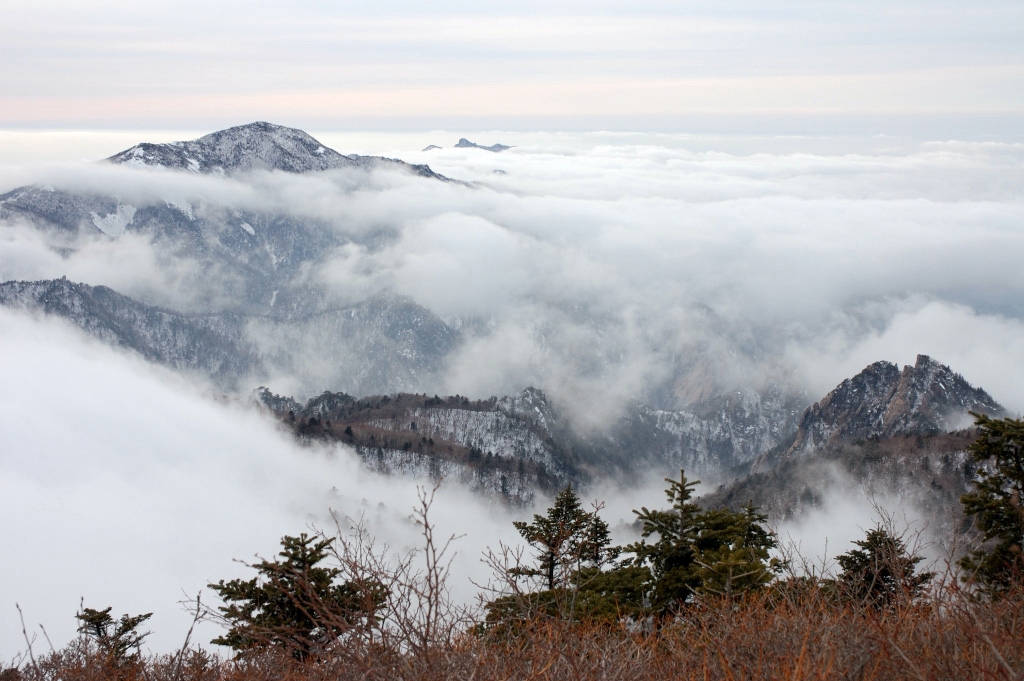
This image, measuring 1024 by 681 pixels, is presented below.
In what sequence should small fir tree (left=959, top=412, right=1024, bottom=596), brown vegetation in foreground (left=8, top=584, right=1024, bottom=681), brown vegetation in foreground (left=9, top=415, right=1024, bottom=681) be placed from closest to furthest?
brown vegetation in foreground (left=8, top=584, right=1024, bottom=681)
brown vegetation in foreground (left=9, top=415, right=1024, bottom=681)
small fir tree (left=959, top=412, right=1024, bottom=596)

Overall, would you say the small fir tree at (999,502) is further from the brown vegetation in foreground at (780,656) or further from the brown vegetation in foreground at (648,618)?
the brown vegetation in foreground at (780,656)

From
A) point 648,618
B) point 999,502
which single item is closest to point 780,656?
point 648,618

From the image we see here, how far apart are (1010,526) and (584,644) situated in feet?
66.7

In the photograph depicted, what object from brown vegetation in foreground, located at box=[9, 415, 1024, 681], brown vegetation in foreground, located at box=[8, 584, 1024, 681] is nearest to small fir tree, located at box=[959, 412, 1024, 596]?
brown vegetation in foreground, located at box=[9, 415, 1024, 681]

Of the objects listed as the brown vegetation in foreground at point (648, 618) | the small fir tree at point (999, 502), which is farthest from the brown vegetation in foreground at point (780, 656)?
the small fir tree at point (999, 502)

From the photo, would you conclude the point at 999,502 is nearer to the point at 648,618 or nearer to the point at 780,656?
the point at 648,618

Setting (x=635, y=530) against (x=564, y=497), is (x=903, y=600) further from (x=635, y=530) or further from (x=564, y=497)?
(x=635, y=530)

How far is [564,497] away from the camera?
44656 mm

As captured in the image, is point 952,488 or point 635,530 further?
point 635,530

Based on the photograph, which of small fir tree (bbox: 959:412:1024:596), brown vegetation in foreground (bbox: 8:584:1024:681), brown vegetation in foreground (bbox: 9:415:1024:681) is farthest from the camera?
small fir tree (bbox: 959:412:1024:596)

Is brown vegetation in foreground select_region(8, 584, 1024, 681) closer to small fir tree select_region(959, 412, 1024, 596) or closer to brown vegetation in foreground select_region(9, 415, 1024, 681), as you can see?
brown vegetation in foreground select_region(9, 415, 1024, 681)

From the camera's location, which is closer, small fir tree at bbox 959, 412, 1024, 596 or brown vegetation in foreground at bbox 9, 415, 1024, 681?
brown vegetation in foreground at bbox 9, 415, 1024, 681

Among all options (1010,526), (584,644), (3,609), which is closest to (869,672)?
(584,644)

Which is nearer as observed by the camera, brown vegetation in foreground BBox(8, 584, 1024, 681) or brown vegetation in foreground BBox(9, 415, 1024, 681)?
brown vegetation in foreground BBox(8, 584, 1024, 681)
